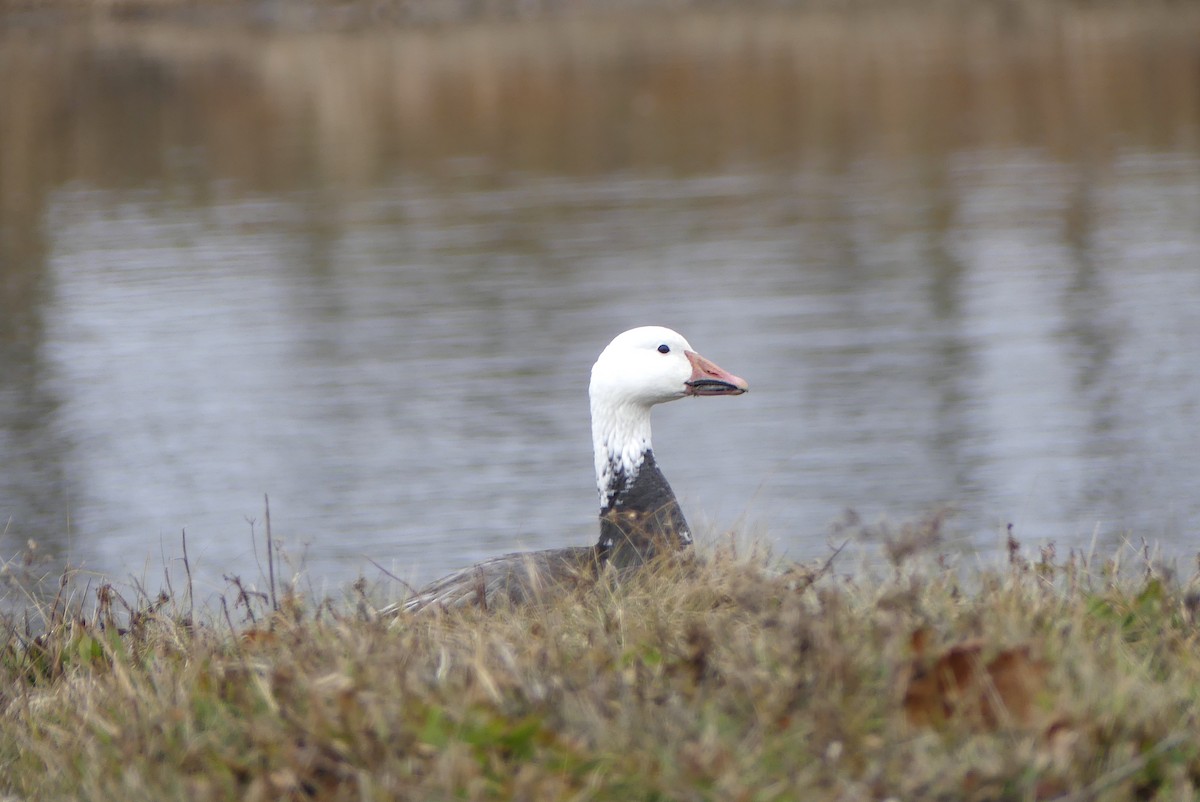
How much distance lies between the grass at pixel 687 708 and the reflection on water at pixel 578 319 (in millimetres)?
1493

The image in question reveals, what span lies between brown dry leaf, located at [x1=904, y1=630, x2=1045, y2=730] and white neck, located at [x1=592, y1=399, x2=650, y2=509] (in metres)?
3.04

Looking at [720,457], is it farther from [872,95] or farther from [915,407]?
[872,95]

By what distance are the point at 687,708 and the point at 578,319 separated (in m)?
10.7

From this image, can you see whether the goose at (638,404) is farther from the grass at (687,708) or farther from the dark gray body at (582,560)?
the grass at (687,708)

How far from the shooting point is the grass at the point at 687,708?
120 inches

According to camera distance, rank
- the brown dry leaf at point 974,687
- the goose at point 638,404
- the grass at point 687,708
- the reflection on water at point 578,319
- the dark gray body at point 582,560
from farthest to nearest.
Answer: the reflection on water at point 578,319 < the goose at point 638,404 < the dark gray body at point 582,560 < the brown dry leaf at point 974,687 < the grass at point 687,708

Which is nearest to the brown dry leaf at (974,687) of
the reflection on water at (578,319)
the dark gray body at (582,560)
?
the dark gray body at (582,560)

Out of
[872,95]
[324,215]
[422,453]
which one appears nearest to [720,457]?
[422,453]

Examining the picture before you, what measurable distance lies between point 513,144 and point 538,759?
21920 mm

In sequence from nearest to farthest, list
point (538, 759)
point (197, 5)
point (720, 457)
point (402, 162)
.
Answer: point (538, 759) → point (720, 457) → point (402, 162) → point (197, 5)

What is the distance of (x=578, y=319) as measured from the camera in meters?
13.9

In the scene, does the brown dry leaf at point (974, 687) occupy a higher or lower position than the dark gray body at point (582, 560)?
higher

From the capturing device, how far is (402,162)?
2362 cm

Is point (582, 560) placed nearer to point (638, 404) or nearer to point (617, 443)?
point (617, 443)
